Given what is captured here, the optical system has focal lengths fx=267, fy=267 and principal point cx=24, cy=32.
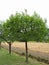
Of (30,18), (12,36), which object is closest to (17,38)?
(12,36)

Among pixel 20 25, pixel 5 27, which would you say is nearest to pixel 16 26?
pixel 20 25

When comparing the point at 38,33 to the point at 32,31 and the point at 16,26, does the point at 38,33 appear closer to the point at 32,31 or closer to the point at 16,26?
the point at 32,31

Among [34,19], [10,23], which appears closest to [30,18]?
[34,19]

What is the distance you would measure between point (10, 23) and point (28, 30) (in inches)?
76.9

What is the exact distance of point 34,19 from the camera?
2406 cm

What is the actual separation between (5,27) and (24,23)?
8.90ft

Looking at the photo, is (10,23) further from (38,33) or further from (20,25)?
(38,33)

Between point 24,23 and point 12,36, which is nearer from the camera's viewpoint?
point 24,23

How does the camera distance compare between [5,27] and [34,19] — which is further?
[5,27]

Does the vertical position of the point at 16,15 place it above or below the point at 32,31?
above

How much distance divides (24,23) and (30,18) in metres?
0.70

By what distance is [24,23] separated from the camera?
24125 millimetres

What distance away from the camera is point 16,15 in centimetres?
2450

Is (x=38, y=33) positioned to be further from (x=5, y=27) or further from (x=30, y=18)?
(x=5, y=27)
